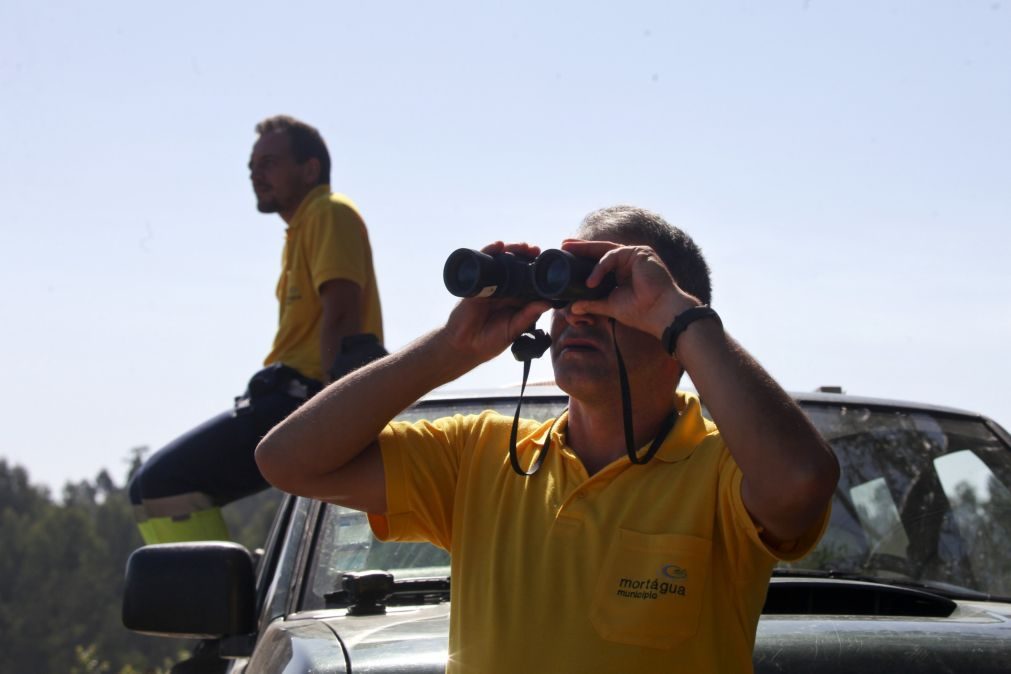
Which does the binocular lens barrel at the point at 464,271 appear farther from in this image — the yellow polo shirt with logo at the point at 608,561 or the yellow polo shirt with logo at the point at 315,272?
the yellow polo shirt with logo at the point at 315,272

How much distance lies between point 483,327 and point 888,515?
1640 mm

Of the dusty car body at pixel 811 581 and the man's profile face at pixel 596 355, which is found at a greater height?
the man's profile face at pixel 596 355

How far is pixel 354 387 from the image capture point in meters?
3.10

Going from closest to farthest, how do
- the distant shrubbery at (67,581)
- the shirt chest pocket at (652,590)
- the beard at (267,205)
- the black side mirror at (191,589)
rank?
the shirt chest pocket at (652,590) < the black side mirror at (191,589) < the beard at (267,205) < the distant shrubbery at (67,581)

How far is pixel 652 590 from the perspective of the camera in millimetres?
2682

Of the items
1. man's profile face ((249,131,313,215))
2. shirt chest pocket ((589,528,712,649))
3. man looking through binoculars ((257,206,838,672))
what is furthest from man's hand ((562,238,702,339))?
man's profile face ((249,131,313,215))

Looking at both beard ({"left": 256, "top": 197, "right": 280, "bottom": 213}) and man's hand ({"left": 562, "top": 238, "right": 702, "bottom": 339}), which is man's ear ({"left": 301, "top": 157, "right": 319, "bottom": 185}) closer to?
beard ({"left": 256, "top": 197, "right": 280, "bottom": 213})

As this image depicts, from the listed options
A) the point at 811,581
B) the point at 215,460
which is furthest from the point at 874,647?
the point at 215,460

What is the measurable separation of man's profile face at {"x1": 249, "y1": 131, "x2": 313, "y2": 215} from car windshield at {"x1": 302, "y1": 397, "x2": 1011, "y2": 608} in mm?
2233

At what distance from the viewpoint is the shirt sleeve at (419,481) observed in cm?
307

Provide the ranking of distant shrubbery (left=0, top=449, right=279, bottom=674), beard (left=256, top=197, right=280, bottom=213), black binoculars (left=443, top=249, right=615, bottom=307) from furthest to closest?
distant shrubbery (left=0, top=449, right=279, bottom=674)
beard (left=256, top=197, right=280, bottom=213)
black binoculars (left=443, top=249, right=615, bottom=307)

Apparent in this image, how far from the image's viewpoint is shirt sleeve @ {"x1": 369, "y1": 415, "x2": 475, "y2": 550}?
10.1ft

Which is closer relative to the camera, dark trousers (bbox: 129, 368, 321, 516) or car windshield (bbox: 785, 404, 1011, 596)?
car windshield (bbox: 785, 404, 1011, 596)

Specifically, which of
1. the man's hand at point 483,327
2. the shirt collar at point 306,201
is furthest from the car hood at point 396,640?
the shirt collar at point 306,201
